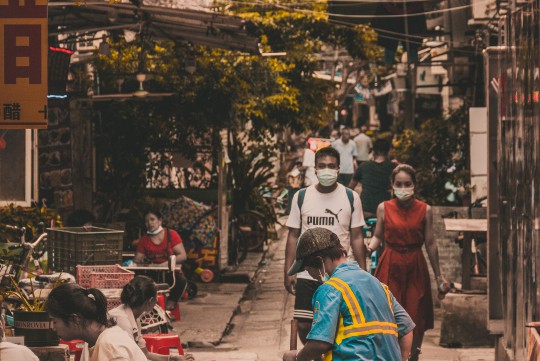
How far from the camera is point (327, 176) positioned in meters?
10.2

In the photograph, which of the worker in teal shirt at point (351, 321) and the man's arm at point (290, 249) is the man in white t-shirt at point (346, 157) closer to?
the man's arm at point (290, 249)

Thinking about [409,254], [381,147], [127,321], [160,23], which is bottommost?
[127,321]

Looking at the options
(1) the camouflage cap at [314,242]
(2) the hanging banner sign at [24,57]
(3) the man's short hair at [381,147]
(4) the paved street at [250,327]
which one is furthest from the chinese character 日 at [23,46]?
(3) the man's short hair at [381,147]

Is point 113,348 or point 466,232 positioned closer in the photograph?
point 113,348

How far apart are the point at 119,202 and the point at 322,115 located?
9835 mm

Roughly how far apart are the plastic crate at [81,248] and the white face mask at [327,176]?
2.36 metres

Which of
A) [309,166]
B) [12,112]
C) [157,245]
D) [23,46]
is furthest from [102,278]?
[309,166]

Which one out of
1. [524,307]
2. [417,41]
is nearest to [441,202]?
[417,41]

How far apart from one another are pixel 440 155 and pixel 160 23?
7773 millimetres

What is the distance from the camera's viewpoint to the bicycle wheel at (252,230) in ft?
67.9

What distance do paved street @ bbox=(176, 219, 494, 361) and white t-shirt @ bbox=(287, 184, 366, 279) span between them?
2.50m

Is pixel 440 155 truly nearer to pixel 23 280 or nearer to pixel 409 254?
pixel 409 254

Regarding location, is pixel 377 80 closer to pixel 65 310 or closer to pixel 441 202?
pixel 441 202

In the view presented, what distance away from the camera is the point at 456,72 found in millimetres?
25031
